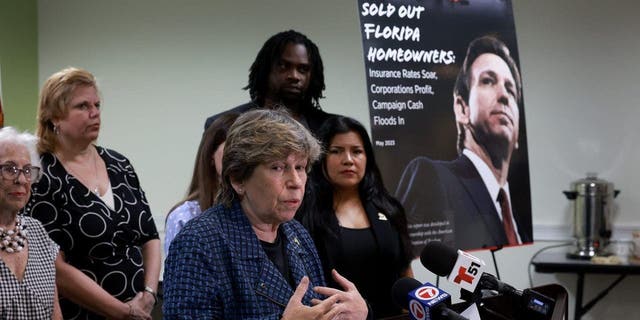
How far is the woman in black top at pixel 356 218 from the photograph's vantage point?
275 cm

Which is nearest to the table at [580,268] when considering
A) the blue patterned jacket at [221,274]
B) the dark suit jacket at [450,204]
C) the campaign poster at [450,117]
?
the campaign poster at [450,117]

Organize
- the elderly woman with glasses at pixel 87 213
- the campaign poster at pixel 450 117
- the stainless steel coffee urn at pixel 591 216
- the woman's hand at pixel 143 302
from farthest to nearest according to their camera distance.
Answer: the stainless steel coffee urn at pixel 591 216 → the campaign poster at pixel 450 117 → the woman's hand at pixel 143 302 → the elderly woman with glasses at pixel 87 213

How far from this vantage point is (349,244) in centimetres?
277

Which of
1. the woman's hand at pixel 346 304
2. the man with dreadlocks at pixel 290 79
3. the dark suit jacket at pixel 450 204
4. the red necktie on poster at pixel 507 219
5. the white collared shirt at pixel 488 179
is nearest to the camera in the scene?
the woman's hand at pixel 346 304

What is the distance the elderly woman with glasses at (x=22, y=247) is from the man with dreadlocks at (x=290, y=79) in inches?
28.9

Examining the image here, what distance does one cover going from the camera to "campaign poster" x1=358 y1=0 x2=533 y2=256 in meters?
3.35

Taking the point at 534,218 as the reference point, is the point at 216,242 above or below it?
above

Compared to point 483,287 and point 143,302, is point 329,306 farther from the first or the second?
point 143,302

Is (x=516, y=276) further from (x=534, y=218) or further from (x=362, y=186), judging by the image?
(x=362, y=186)

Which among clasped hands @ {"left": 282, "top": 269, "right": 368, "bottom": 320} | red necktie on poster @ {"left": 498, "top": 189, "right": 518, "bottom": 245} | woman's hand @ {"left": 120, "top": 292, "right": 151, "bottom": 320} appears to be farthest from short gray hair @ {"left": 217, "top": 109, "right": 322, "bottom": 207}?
red necktie on poster @ {"left": 498, "top": 189, "right": 518, "bottom": 245}

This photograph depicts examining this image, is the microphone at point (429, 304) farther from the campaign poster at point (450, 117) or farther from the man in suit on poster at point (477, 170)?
the man in suit on poster at point (477, 170)

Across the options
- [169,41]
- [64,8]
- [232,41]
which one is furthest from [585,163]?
[64,8]

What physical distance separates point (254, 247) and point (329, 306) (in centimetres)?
21

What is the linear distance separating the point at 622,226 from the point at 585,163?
1.48 ft
